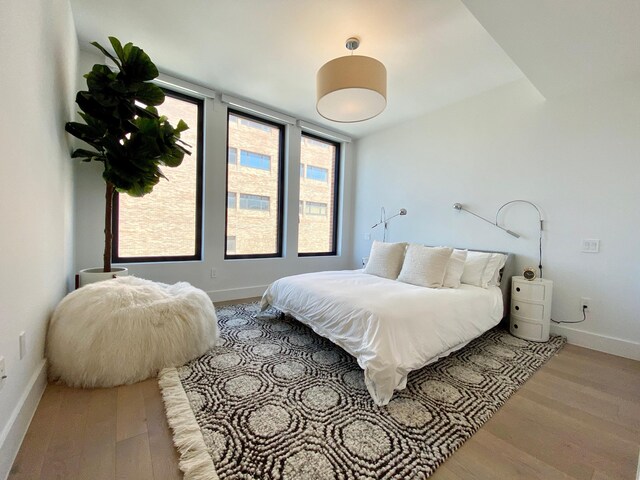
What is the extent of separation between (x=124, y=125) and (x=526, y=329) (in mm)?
4061

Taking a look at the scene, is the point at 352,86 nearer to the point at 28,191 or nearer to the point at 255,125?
the point at 28,191

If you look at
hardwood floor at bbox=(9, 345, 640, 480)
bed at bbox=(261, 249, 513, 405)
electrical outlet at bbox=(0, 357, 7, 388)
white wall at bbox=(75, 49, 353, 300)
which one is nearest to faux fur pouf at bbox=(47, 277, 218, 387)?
hardwood floor at bbox=(9, 345, 640, 480)

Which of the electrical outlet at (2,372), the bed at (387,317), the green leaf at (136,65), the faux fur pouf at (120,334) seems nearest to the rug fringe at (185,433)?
the faux fur pouf at (120,334)

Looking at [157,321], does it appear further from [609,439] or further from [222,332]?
[609,439]

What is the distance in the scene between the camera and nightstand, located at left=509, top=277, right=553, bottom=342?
8.29 feet

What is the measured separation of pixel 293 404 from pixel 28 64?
2198mm

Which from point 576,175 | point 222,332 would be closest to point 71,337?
point 222,332

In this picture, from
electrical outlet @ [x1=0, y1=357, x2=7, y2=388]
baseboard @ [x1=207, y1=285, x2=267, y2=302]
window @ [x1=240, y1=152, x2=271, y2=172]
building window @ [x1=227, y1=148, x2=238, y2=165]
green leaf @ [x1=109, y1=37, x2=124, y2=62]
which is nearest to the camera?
electrical outlet @ [x1=0, y1=357, x2=7, y2=388]

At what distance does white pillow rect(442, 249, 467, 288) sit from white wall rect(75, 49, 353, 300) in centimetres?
227

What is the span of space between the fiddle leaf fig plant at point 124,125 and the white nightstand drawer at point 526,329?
3.65 meters

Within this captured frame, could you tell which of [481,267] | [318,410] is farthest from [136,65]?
[481,267]

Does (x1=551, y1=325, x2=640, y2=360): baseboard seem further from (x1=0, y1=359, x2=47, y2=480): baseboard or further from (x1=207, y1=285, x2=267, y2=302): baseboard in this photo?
(x1=0, y1=359, x2=47, y2=480): baseboard

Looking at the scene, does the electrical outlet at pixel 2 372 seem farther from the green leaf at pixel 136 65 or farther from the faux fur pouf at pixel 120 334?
the green leaf at pixel 136 65

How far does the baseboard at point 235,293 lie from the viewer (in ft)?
11.4
